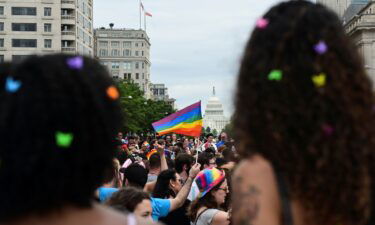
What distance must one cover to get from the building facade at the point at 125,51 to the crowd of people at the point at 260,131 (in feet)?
482

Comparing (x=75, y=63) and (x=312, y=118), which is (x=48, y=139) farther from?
(x=312, y=118)

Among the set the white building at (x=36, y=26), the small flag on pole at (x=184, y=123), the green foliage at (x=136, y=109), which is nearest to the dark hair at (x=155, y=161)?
the small flag on pole at (x=184, y=123)

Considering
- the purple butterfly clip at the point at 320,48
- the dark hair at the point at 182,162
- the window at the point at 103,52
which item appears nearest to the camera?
the purple butterfly clip at the point at 320,48

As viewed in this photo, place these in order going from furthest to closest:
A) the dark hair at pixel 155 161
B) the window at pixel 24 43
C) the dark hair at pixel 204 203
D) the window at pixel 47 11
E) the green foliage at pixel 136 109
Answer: the green foliage at pixel 136 109 < the window at pixel 47 11 < the window at pixel 24 43 < the dark hair at pixel 155 161 < the dark hair at pixel 204 203

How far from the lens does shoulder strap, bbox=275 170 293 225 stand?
2.50 meters

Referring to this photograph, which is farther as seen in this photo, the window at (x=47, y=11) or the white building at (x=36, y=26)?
the window at (x=47, y=11)

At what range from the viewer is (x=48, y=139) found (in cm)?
232

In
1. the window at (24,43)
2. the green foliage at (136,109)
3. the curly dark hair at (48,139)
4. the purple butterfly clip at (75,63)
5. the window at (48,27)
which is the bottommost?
the curly dark hair at (48,139)

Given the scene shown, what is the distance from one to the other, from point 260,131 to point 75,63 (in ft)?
2.51

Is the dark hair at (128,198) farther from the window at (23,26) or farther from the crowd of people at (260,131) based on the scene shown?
the window at (23,26)

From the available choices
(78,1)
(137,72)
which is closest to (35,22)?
(78,1)

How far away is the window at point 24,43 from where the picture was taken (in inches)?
3093

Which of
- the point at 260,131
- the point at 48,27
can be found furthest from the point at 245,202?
the point at 48,27

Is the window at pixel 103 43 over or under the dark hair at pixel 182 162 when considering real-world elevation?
over
